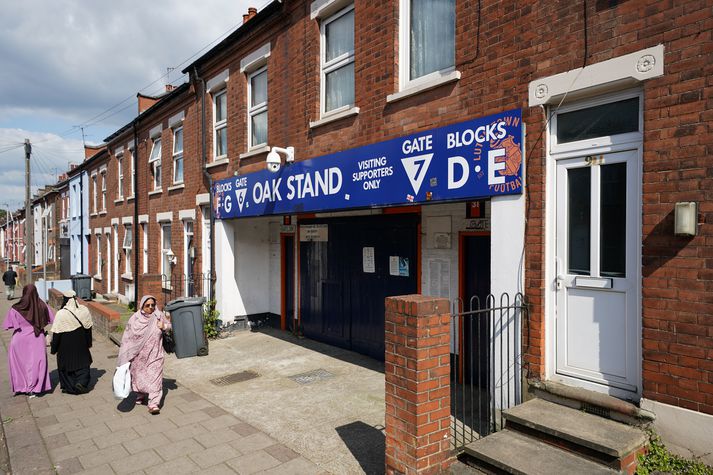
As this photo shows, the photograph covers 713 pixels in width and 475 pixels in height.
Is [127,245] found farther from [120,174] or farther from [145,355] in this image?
[145,355]

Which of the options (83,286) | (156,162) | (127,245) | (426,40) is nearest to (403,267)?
(426,40)

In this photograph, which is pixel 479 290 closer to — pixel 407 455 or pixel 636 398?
pixel 636 398

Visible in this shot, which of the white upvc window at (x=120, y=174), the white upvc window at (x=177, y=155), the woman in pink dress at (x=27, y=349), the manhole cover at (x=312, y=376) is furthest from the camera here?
the white upvc window at (x=120, y=174)

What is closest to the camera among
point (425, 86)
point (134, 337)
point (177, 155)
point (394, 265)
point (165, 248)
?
point (425, 86)

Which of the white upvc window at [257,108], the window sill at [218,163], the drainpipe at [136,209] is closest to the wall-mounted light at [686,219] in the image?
the white upvc window at [257,108]

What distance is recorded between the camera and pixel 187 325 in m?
8.38

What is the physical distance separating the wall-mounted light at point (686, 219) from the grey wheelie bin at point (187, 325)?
24.1 ft

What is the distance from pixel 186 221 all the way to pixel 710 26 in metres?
11.8

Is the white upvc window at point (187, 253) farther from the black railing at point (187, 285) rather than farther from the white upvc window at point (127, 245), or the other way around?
the white upvc window at point (127, 245)

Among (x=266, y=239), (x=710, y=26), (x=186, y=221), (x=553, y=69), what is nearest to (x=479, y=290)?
(x=553, y=69)

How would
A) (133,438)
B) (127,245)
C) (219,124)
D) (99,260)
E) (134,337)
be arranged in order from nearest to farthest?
1. (133,438)
2. (134,337)
3. (219,124)
4. (127,245)
5. (99,260)

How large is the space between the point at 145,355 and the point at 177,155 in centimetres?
856

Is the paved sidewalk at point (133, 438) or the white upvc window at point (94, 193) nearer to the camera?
the paved sidewalk at point (133, 438)

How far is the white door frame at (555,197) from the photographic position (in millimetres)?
3826
